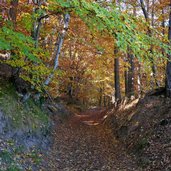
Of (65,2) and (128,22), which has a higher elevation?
(65,2)

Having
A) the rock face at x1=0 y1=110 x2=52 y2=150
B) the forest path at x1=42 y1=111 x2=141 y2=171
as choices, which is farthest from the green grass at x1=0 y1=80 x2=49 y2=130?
the forest path at x1=42 y1=111 x2=141 y2=171

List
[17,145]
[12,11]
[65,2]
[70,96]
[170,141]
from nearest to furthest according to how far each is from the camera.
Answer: [65,2] < [17,145] < [170,141] < [12,11] < [70,96]

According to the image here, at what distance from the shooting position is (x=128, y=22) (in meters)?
4.82

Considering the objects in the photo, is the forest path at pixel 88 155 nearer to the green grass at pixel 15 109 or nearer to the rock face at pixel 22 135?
the rock face at pixel 22 135

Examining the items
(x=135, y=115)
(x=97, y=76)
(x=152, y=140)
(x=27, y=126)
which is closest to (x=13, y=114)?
(x=27, y=126)

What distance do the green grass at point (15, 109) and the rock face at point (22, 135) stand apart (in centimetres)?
18

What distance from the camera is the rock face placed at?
7.91 m

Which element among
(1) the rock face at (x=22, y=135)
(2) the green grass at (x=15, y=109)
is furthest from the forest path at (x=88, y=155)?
(2) the green grass at (x=15, y=109)

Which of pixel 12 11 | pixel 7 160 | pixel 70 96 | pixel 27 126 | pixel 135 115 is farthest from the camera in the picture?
pixel 70 96

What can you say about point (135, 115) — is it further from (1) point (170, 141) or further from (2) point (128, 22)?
(2) point (128, 22)

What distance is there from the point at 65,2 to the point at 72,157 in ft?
20.7

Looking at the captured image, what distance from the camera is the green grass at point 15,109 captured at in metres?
8.60

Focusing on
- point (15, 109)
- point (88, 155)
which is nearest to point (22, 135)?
point (15, 109)

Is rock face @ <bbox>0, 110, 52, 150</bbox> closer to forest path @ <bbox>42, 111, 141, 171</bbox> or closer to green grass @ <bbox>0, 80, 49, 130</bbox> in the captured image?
green grass @ <bbox>0, 80, 49, 130</bbox>
